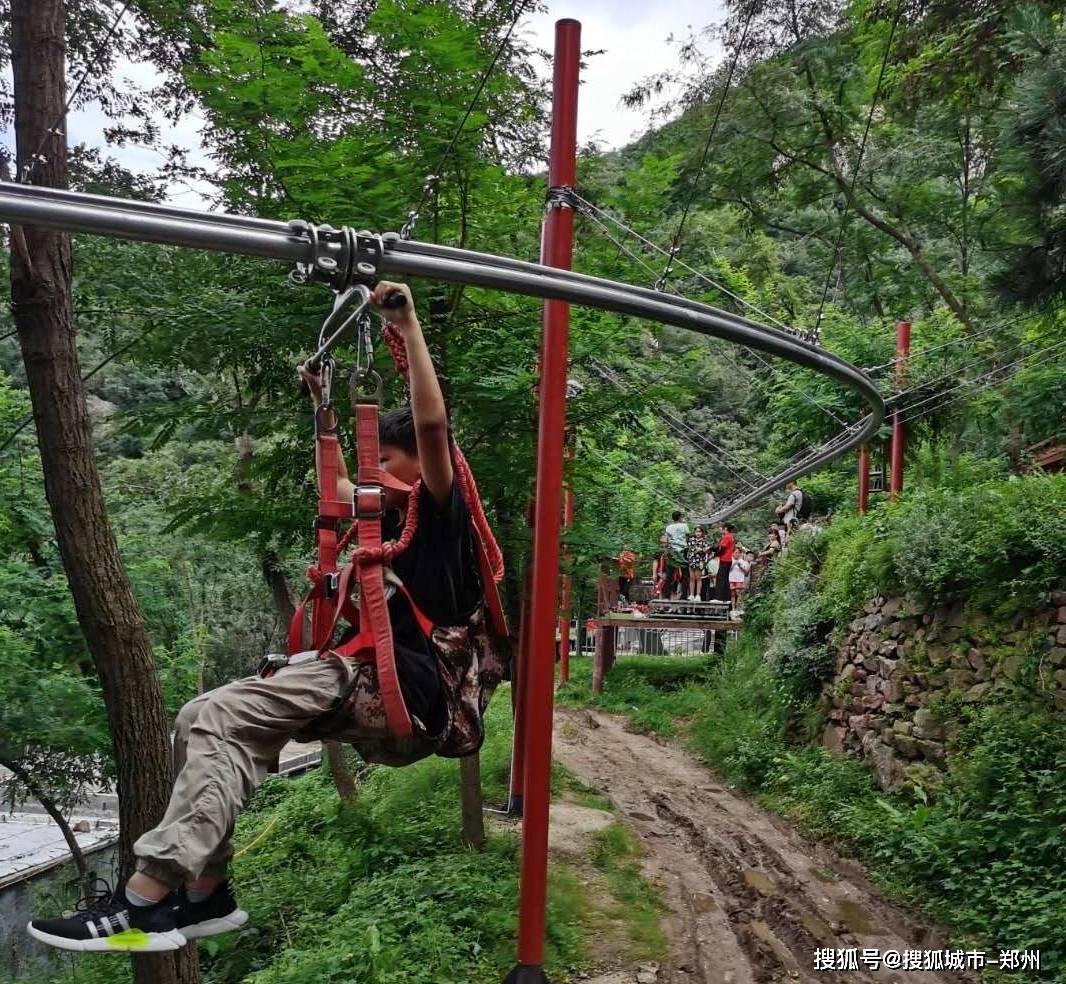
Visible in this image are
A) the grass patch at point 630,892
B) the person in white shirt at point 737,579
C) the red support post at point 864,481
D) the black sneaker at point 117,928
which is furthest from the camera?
the person in white shirt at point 737,579

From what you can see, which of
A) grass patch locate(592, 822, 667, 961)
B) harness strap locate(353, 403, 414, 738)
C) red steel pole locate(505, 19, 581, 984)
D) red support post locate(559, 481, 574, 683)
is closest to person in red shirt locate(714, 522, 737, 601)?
red support post locate(559, 481, 574, 683)

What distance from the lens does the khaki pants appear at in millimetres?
2133

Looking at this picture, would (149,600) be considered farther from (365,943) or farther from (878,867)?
(878,867)

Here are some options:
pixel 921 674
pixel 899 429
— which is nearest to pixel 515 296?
pixel 921 674

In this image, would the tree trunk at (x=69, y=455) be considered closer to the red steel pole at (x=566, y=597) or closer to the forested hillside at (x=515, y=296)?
the forested hillside at (x=515, y=296)

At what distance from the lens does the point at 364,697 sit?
2.51 metres

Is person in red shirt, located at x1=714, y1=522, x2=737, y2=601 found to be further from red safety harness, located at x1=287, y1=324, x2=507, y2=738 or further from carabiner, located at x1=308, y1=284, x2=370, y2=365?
carabiner, located at x1=308, y1=284, x2=370, y2=365

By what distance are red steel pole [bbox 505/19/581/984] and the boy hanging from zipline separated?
2001 millimetres

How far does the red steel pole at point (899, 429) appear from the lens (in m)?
10.9

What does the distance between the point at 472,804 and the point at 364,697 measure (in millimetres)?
5011

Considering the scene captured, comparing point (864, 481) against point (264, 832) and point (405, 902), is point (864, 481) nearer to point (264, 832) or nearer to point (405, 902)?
point (405, 902)

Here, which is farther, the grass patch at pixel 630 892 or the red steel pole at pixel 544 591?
the grass patch at pixel 630 892

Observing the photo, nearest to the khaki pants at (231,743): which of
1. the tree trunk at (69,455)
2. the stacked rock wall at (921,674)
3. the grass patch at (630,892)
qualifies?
the tree trunk at (69,455)

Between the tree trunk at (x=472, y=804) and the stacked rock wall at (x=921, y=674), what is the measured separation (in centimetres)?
354
